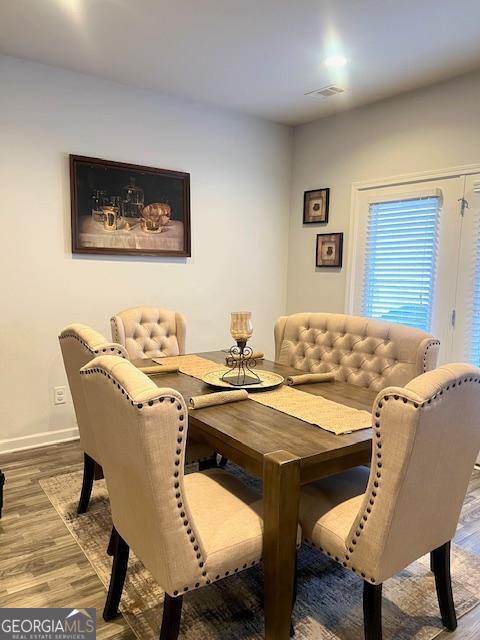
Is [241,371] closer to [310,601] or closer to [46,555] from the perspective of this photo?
[310,601]

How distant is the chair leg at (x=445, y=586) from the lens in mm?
1671

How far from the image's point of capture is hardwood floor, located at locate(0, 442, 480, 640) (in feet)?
5.82

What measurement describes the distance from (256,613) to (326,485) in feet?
1.88

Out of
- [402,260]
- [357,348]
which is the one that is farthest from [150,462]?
[402,260]

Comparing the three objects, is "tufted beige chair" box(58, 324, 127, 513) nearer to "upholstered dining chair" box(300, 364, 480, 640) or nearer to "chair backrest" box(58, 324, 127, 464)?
"chair backrest" box(58, 324, 127, 464)

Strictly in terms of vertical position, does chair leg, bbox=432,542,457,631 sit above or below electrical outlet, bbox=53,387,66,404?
below

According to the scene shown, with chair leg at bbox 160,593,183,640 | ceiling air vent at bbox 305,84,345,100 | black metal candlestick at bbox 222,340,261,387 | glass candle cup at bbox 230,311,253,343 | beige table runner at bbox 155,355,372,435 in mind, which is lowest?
chair leg at bbox 160,593,183,640

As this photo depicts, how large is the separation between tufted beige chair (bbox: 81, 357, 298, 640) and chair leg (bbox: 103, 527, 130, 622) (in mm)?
132

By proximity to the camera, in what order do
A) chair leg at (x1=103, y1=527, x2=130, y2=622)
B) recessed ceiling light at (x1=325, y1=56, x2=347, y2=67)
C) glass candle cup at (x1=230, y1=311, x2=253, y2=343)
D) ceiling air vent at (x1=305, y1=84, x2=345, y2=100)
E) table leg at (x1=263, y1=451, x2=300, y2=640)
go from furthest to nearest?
ceiling air vent at (x1=305, y1=84, x2=345, y2=100), recessed ceiling light at (x1=325, y1=56, x2=347, y2=67), glass candle cup at (x1=230, y1=311, x2=253, y2=343), chair leg at (x1=103, y1=527, x2=130, y2=622), table leg at (x1=263, y1=451, x2=300, y2=640)

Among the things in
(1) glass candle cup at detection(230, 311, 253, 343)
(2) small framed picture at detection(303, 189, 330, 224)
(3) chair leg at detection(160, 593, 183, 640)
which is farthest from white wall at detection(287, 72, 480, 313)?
(3) chair leg at detection(160, 593, 183, 640)

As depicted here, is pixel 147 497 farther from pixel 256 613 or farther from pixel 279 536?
pixel 256 613

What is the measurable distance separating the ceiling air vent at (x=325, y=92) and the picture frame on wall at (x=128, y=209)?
1185 millimetres

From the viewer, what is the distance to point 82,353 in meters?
2.01

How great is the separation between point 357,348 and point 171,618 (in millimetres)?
1683
